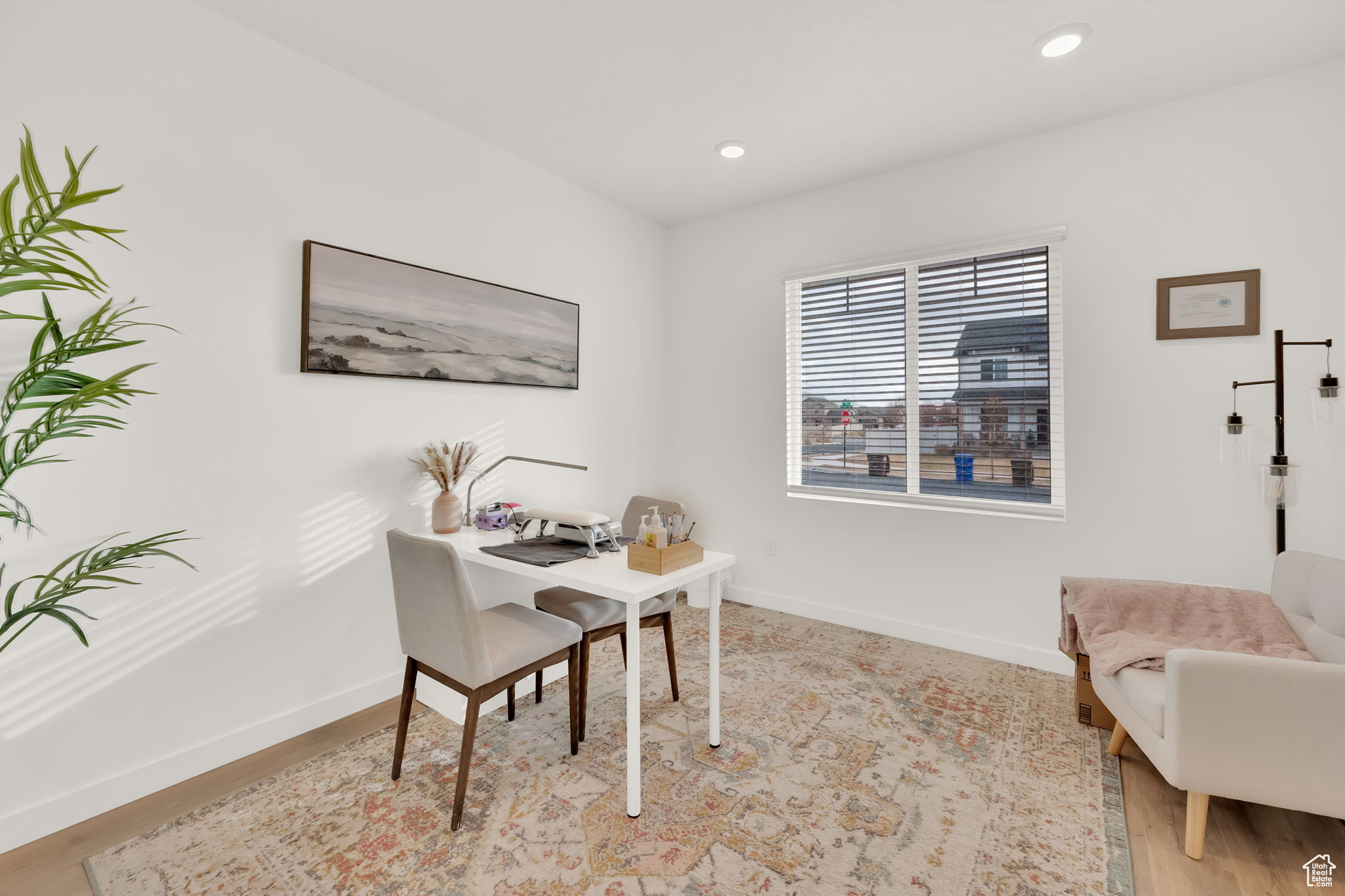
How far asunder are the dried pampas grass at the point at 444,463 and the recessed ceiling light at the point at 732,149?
6.71 ft

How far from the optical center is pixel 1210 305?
249cm

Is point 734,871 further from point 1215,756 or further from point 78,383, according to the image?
point 78,383

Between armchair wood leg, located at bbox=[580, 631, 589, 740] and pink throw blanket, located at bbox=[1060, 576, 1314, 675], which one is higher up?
pink throw blanket, located at bbox=[1060, 576, 1314, 675]

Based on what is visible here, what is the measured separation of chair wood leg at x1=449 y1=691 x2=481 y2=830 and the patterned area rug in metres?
0.06

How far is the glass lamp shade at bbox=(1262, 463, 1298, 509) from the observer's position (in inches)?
89.7

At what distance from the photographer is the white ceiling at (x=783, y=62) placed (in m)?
2.02

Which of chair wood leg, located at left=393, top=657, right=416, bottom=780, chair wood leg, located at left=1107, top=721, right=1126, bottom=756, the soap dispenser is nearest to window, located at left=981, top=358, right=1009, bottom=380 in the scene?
chair wood leg, located at left=1107, top=721, right=1126, bottom=756

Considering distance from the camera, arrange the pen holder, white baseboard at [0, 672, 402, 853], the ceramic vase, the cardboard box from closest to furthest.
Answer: white baseboard at [0, 672, 402, 853], the pen holder, the cardboard box, the ceramic vase

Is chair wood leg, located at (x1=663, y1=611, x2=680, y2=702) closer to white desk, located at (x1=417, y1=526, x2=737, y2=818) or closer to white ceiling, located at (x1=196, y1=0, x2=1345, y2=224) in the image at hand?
white desk, located at (x1=417, y1=526, x2=737, y2=818)

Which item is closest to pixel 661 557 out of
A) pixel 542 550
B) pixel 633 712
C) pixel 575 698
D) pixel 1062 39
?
pixel 633 712

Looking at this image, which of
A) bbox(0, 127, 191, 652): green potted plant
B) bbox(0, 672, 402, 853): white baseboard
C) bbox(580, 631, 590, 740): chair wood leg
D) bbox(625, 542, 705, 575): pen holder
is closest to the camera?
bbox(0, 127, 191, 652): green potted plant

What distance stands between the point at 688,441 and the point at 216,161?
2923 millimetres

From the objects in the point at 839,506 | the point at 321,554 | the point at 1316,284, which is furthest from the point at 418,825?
the point at 1316,284

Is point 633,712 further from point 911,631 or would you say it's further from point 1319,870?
point 911,631
